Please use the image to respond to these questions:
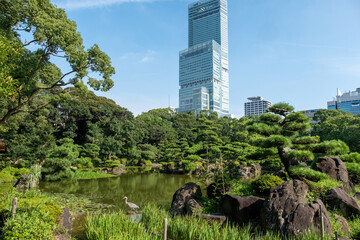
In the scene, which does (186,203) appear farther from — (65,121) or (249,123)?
(65,121)

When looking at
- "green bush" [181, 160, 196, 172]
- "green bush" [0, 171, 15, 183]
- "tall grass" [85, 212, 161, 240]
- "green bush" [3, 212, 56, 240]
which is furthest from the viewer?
"green bush" [181, 160, 196, 172]

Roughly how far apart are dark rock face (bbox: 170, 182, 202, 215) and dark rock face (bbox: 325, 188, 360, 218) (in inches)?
144

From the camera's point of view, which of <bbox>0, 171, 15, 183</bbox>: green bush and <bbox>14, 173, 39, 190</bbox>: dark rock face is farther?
<bbox>0, 171, 15, 183</bbox>: green bush

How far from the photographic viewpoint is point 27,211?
5055 millimetres

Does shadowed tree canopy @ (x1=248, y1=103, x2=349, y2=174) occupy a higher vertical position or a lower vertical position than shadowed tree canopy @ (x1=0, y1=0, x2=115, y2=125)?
lower

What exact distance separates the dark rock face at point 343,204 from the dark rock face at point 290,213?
113 cm

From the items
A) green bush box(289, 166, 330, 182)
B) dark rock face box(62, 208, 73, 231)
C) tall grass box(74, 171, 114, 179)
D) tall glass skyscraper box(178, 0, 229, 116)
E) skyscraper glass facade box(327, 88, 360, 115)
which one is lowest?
→ tall grass box(74, 171, 114, 179)

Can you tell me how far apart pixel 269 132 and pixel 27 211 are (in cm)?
689

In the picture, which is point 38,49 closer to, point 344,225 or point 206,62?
point 344,225

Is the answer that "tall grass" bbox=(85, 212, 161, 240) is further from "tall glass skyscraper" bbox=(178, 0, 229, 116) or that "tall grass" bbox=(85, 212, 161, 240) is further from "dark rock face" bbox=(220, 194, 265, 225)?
"tall glass skyscraper" bbox=(178, 0, 229, 116)

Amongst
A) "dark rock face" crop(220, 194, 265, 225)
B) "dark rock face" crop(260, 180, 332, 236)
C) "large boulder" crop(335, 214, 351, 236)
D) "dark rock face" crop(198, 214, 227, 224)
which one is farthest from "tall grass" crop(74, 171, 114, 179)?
"large boulder" crop(335, 214, 351, 236)

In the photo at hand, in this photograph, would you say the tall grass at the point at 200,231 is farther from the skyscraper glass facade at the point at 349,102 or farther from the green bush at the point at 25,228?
the skyscraper glass facade at the point at 349,102

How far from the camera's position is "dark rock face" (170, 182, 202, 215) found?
725 cm

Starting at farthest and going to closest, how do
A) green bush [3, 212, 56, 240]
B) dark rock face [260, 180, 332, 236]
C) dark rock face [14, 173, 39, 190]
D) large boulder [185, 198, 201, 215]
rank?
1. dark rock face [14, 173, 39, 190]
2. large boulder [185, 198, 201, 215]
3. dark rock face [260, 180, 332, 236]
4. green bush [3, 212, 56, 240]
